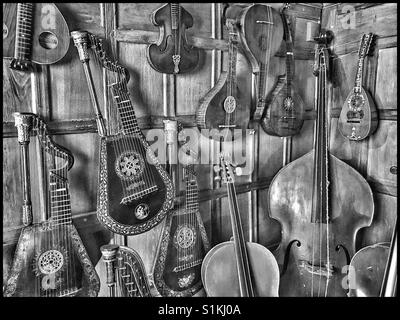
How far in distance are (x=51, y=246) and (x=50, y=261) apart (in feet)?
0.19

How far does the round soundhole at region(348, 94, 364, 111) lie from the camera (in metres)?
1.94

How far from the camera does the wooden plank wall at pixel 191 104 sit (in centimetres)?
147

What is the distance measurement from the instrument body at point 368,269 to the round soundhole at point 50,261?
1.40 meters

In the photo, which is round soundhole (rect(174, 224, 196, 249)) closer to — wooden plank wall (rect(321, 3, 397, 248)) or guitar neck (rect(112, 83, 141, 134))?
guitar neck (rect(112, 83, 141, 134))

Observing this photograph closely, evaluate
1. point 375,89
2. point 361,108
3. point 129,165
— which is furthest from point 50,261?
point 375,89

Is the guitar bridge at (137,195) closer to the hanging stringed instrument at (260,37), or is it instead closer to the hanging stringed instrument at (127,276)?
the hanging stringed instrument at (127,276)

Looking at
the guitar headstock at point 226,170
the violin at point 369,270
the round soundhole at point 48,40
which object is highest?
the round soundhole at point 48,40

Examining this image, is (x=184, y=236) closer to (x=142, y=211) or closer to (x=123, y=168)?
(x=142, y=211)

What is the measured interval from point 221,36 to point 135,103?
1.97 ft

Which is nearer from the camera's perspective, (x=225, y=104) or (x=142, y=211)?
(x=142, y=211)

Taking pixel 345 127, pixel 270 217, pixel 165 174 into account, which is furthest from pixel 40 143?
pixel 345 127

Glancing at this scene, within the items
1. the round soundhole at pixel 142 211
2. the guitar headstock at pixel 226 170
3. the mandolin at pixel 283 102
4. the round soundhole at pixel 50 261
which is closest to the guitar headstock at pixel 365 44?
the mandolin at pixel 283 102

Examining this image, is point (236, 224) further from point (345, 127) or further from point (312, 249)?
point (345, 127)

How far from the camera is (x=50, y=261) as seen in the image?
145cm
